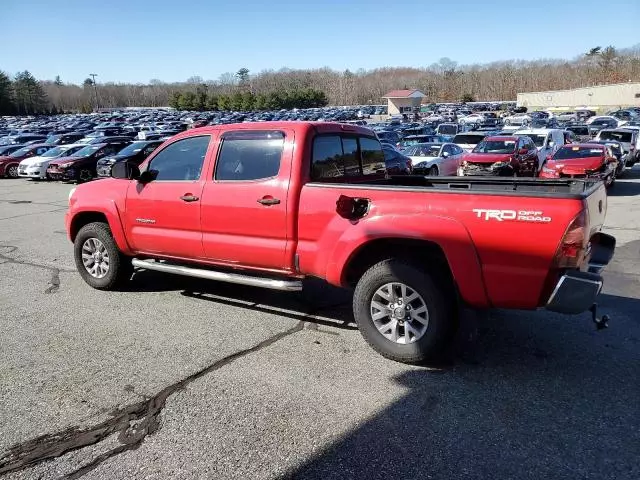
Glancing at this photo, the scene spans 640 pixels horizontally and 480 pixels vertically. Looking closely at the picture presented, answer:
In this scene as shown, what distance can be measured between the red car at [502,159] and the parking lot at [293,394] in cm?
1033

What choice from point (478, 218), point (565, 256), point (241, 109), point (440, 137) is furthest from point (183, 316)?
point (241, 109)

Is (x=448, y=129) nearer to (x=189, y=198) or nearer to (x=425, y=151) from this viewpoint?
(x=425, y=151)

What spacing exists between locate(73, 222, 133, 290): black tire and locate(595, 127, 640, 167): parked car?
65.9 ft

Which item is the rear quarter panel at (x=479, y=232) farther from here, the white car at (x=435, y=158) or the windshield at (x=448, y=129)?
the windshield at (x=448, y=129)

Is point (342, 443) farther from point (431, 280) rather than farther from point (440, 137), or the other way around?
point (440, 137)

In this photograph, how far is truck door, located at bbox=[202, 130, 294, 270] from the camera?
14.7ft

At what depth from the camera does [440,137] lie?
25.3m

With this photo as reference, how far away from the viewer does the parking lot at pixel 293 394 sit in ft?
9.33

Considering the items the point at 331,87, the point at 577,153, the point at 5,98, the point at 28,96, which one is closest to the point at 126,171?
the point at 577,153

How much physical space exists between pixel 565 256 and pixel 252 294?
3.52 m

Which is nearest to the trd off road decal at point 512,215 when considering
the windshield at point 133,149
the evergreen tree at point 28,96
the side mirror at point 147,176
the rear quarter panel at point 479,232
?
the rear quarter panel at point 479,232

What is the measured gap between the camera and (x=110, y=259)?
5.85 meters

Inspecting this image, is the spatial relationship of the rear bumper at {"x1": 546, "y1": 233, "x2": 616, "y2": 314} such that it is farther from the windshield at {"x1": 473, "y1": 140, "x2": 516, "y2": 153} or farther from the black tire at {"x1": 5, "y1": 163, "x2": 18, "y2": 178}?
the black tire at {"x1": 5, "y1": 163, "x2": 18, "y2": 178}

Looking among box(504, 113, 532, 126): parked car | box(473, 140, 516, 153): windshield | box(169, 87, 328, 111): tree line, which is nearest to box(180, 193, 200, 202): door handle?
box(473, 140, 516, 153): windshield
